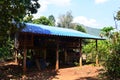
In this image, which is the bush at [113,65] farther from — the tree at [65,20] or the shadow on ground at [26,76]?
the tree at [65,20]

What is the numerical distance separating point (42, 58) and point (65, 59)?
12.5 ft

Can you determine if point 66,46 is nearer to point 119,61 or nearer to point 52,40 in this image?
point 52,40

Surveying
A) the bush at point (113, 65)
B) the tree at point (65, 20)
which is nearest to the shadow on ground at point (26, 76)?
the bush at point (113, 65)

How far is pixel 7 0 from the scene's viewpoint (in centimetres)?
1320

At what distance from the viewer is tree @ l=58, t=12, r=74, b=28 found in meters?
72.5

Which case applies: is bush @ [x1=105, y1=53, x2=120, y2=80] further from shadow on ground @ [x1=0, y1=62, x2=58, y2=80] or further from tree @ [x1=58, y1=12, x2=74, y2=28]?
tree @ [x1=58, y1=12, x2=74, y2=28]

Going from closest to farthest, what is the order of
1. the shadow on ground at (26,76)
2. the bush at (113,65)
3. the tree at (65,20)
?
the bush at (113,65)
the shadow on ground at (26,76)
the tree at (65,20)

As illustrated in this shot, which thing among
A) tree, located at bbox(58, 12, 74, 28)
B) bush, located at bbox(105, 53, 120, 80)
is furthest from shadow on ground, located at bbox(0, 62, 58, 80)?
tree, located at bbox(58, 12, 74, 28)

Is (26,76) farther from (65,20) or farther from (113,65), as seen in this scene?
(65,20)

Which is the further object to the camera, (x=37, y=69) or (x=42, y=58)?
(x=42, y=58)

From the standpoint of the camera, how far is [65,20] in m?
73.2

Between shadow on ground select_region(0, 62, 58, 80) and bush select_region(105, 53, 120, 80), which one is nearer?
bush select_region(105, 53, 120, 80)

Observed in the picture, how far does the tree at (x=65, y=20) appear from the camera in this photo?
238 ft

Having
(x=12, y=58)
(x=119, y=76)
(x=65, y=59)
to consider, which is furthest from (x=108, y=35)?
(x=12, y=58)
